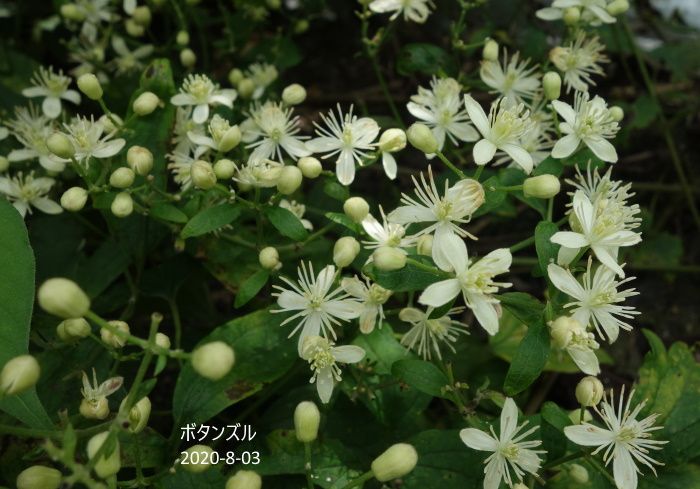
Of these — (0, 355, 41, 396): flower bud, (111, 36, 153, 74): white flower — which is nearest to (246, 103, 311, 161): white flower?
(111, 36, 153, 74): white flower

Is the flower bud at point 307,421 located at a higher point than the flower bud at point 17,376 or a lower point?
lower

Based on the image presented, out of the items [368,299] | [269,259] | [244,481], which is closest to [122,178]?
[269,259]

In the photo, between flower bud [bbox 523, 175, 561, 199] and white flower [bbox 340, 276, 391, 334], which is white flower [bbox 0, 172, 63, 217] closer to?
white flower [bbox 340, 276, 391, 334]

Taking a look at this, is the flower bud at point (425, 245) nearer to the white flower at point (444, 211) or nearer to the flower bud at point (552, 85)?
the white flower at point (444, 211)

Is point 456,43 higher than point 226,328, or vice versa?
point 456,43

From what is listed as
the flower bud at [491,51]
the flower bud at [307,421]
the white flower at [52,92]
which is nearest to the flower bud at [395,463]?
the flower bud at [307,421]

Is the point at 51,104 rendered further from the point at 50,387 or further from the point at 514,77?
the point at 514,77

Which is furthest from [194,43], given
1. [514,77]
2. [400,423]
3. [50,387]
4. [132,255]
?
[400,423]
